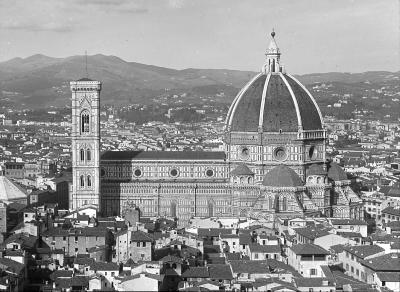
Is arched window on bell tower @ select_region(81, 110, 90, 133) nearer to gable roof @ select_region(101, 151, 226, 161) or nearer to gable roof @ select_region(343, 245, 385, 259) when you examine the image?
gable roof @ select_region(101, 151, 226, 161)

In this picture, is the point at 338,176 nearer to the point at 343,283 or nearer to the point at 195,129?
the point at 343,283

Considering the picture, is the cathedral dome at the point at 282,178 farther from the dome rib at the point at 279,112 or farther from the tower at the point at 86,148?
the tower at the point at 86,148

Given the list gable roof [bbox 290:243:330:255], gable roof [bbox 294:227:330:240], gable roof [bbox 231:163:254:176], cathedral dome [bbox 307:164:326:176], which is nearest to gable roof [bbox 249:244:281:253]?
gable roof [bbox 294:227:330:240]

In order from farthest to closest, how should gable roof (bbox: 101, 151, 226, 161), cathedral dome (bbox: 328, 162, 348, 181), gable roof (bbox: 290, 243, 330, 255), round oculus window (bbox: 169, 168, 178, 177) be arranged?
gable roof (bbox: 101, 151, 226, 161) → round oculus window (bbox: 169, 168, 178, 177) → cathedral dome (bbox: 328, 162, 348, 181) → gable roof (bbox: 290, 243, 330, 255)

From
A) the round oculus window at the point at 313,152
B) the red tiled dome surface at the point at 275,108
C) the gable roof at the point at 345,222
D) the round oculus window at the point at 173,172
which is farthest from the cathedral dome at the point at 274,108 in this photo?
the gable roof at the point at 345,222

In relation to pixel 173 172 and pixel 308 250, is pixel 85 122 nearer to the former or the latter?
pixel 173 172

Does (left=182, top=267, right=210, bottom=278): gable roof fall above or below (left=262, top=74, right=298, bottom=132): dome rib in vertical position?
below

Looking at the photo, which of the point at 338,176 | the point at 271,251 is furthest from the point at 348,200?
the point at 271,251
